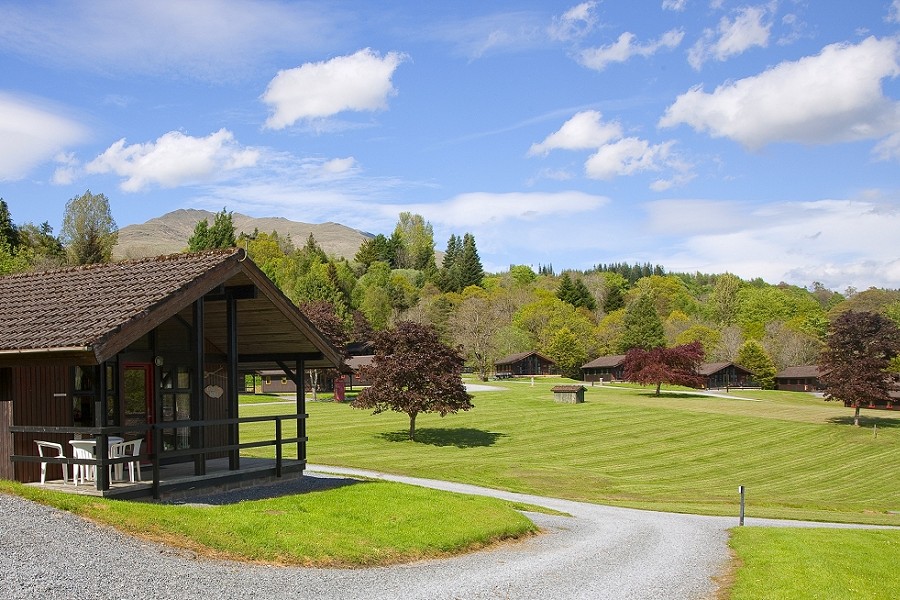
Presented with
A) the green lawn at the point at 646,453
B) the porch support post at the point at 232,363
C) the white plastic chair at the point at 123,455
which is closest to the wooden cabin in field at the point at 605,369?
the green lawn at the point at 646,453

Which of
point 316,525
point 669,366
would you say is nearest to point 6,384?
point 316,525

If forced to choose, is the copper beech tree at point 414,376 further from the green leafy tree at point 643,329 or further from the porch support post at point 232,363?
the green leafy tree at point 643,329

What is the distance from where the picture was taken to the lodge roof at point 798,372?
101650 millimetres

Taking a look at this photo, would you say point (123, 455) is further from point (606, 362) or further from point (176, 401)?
point (606, 362)

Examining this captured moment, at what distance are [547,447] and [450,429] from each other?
624 centimetres

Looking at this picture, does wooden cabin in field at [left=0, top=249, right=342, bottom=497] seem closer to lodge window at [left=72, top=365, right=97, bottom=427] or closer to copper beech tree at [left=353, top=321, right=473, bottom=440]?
lodge window at [left=72, top=365, right=97, bottom=427]

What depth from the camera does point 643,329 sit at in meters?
113

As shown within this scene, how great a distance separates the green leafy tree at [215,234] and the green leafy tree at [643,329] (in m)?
55.6

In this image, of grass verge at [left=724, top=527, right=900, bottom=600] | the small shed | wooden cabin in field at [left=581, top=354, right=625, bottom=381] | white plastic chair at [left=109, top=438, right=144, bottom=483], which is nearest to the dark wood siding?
white plastic chair at [left=109, top=438, right=144, bottom=483]

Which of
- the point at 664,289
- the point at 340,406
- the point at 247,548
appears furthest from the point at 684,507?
the point at 664,289

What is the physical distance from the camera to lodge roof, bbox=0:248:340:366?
15172 millimetres

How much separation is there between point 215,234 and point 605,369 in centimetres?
5628

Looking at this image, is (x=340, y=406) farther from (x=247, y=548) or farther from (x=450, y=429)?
(x=247, y=548)

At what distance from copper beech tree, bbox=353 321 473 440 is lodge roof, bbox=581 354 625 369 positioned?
218 ft
